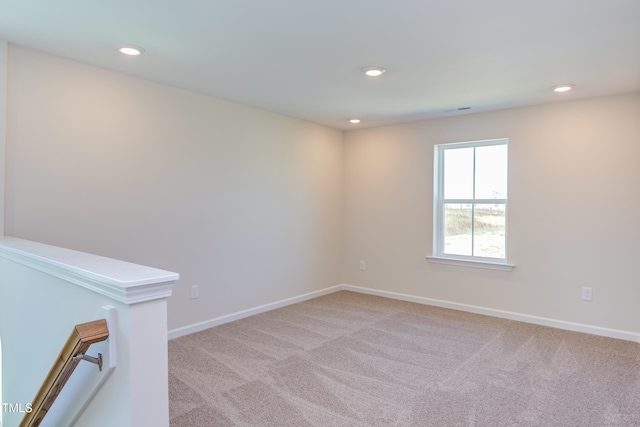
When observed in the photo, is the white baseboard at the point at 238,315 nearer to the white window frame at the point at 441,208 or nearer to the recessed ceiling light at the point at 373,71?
the white window frame at the point at 441,208

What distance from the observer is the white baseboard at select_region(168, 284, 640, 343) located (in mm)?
3676

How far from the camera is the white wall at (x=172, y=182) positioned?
2.82 m

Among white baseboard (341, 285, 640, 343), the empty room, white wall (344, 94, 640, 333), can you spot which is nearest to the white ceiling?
the empty room

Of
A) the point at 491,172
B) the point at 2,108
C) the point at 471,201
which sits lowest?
the point at 471,201

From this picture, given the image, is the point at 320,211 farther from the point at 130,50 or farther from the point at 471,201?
the point at 130,50

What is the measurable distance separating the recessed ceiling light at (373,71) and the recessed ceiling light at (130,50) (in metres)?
1.62

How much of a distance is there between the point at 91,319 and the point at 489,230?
4097mm

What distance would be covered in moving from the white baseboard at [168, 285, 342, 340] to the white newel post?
4.51 feet

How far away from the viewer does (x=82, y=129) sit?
3025 millimetres

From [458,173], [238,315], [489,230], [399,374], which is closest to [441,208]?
[458,173]

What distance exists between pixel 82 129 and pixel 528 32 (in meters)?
3.20

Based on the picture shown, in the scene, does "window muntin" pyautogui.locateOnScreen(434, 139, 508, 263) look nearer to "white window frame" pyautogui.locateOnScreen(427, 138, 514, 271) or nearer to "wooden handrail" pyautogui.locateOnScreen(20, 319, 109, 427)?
"white window frame" pyautogui.locateOnScreen(427, 138, 514, 271)

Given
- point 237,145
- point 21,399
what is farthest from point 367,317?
point 21,399

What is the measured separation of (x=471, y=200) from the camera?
15.1ft
